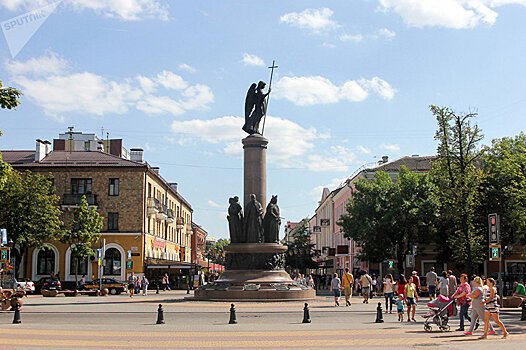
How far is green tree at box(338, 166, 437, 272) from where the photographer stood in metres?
48.7

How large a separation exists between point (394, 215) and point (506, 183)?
868 centimetres

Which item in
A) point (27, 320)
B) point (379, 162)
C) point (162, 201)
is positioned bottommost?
point (27, 320)

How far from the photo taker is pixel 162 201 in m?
66.9

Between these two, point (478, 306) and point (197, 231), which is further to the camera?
point (197, 231)

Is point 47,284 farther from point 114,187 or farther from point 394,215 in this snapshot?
point 394,215

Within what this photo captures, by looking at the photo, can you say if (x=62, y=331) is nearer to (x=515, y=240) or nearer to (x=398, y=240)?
(x=398, y=240)

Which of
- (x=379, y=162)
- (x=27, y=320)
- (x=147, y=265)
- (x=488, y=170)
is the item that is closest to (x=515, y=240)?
(x=488, y=170)

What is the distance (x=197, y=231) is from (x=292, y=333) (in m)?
95.8

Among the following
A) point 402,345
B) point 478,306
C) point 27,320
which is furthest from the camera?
point 27,320

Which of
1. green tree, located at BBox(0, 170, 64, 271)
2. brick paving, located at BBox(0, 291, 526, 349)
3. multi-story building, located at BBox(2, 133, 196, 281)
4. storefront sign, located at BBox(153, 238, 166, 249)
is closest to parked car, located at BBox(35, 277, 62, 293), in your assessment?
green tree, located at BBox(0, 170, 64, 271)

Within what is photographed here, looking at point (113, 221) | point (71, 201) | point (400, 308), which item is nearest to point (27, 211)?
point (71, 201)

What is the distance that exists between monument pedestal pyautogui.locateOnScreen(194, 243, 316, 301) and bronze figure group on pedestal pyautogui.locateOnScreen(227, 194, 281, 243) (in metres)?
0.48

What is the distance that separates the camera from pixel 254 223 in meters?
30.9

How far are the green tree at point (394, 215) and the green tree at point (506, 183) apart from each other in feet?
14.9
